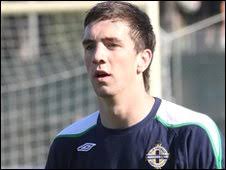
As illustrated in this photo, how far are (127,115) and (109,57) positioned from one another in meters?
0.24

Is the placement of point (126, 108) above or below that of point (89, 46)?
below

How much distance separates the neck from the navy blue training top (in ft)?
0.08

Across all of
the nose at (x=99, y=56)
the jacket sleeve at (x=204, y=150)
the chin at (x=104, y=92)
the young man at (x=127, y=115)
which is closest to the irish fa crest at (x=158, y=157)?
the young man at (x=127, y=115)

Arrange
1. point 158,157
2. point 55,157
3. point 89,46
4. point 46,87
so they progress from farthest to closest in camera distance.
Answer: point 46,87
point 55,157
point 89,46
point 158,157

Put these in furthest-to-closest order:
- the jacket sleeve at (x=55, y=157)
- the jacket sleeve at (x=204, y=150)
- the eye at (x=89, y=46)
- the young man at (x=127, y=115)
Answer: the jacket sleeve at (x=55, y=157), the eye at (x=89, y=46), the young man at (x=127, y=115), the jacket sleeve at (x=204, y=150)

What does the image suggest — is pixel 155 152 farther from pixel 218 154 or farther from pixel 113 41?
pixel 113 41

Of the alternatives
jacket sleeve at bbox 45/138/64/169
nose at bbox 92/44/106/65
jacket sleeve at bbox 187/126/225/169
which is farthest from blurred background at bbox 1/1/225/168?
jacket sleeve at bbox 187/126/225/169

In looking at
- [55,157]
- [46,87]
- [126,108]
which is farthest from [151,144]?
[46,87]

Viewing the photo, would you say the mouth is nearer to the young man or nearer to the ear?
the young man

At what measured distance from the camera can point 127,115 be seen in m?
2.81

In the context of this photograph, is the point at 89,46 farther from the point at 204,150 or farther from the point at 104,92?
the point at 204,150

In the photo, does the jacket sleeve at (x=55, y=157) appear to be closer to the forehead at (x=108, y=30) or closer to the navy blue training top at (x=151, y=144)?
the navy blue training top at (x=151, y=144)

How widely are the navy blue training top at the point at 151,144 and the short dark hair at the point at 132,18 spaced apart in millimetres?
223

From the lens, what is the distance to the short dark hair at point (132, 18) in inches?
112
